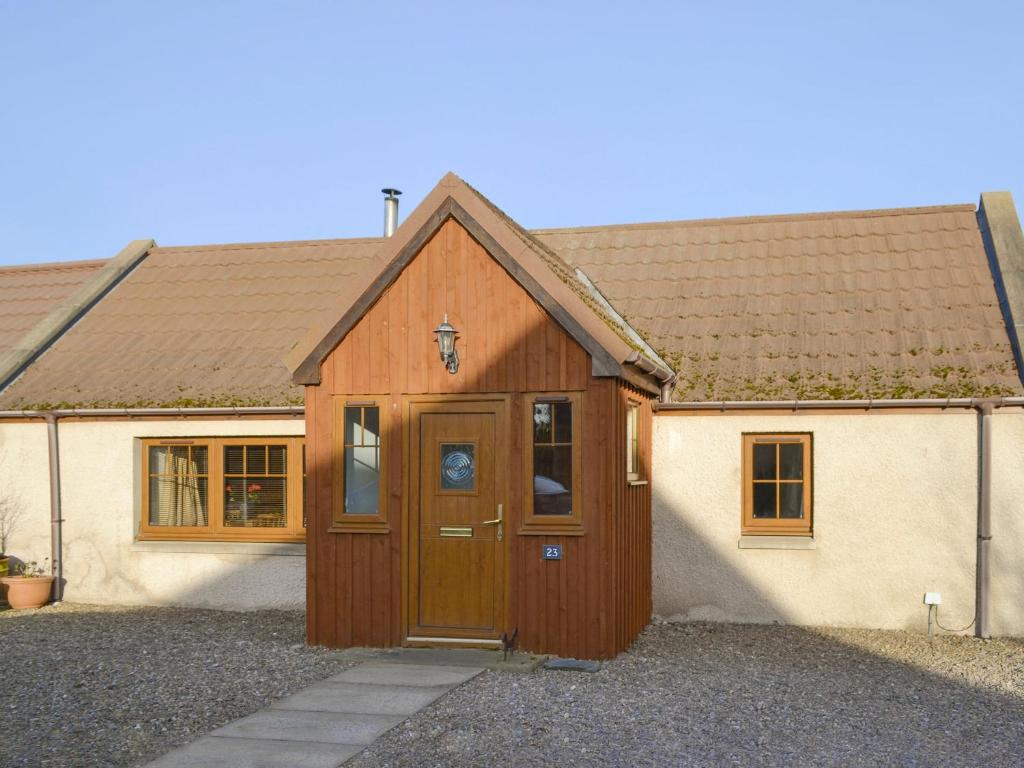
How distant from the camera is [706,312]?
15.3 meters

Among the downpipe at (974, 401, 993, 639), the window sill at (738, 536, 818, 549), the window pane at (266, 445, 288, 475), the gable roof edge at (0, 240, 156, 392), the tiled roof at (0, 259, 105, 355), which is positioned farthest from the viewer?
the tiled roof at (0, 259, 105, 355)

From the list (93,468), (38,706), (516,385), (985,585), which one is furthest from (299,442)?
(985,585)

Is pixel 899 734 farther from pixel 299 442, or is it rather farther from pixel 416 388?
pixel 299 442

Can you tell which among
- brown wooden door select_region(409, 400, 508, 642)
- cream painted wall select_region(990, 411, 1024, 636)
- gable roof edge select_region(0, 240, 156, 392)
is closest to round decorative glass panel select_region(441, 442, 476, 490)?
brown wooden door select_region(409, 400, 508, 642)

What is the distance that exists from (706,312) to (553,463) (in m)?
5.15

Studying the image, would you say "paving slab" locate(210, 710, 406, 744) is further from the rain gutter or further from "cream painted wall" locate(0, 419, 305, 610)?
"cream painted wall" locate(0, 419, 305, 610)

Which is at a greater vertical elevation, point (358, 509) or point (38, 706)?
point (358, 509)

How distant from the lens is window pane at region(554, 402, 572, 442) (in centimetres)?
1096

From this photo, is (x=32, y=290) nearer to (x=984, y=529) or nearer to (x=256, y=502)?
(x=256, y=502)

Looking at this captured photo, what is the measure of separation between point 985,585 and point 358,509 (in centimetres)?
703

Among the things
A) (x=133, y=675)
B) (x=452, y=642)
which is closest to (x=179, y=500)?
(x=133, y=675)

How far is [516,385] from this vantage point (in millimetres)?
11070

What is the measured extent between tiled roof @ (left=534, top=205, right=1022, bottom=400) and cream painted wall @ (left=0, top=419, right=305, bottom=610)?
5.26 metres

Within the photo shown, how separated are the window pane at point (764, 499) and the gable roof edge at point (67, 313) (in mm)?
10468
